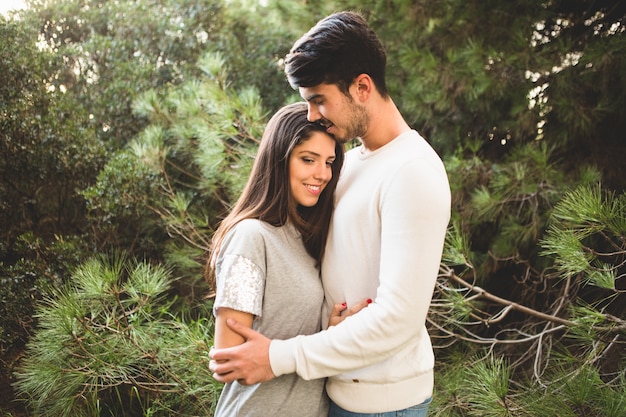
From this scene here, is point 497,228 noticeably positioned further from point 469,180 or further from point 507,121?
point 507,121

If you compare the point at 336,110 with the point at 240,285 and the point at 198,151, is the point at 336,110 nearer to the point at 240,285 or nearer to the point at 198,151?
the point at 240,285

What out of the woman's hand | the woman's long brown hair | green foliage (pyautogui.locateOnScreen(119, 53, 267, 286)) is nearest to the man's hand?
the woman's hand

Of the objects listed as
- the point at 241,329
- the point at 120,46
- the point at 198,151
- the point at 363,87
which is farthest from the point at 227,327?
the point at 120,46

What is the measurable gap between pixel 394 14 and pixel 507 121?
937 millimetres

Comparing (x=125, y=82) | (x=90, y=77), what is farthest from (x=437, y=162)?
(x=90, y=77)

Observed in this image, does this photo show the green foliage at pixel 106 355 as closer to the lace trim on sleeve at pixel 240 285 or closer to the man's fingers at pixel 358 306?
the lace trim on sleeve at pixel 240 285

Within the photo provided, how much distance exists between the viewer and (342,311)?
132 cm

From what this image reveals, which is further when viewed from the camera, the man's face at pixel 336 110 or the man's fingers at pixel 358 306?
the man's face at pixel 336 110

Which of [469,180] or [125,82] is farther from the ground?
[125,82]

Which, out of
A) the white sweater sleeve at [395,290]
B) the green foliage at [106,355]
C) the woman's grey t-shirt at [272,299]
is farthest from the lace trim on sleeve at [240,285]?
the green foliage at [106,355]

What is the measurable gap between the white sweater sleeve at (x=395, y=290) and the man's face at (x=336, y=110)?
0.23 metres

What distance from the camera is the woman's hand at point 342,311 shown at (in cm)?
125

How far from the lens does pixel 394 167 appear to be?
123cm

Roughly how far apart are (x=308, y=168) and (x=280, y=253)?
0.80 feet
